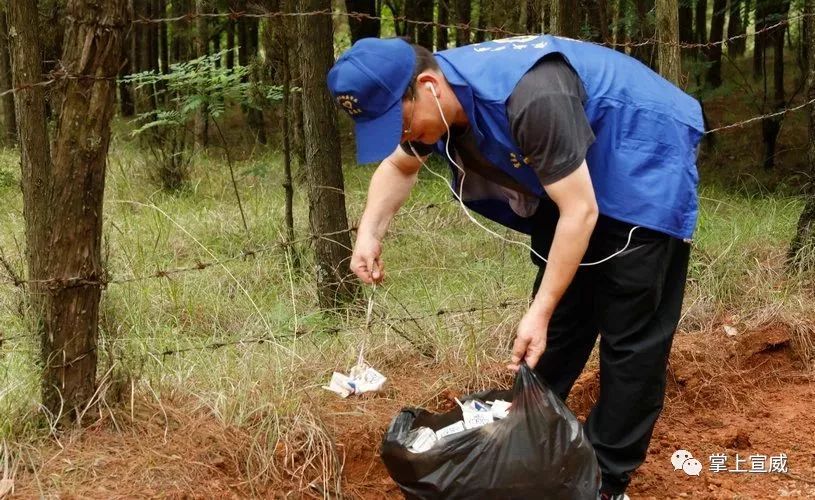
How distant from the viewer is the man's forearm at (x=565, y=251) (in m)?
2.25

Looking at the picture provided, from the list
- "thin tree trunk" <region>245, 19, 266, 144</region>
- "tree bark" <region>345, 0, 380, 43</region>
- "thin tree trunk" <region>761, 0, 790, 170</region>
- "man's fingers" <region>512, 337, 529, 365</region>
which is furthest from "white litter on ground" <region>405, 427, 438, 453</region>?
"tree bark" <region>345, 0, 380, 43</region>

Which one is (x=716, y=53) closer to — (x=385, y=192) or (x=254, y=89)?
(x=254, y=89)

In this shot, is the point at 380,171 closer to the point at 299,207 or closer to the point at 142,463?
the point at 142,463

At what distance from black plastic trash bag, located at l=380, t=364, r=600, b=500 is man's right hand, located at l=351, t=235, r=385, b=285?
55 centimetres

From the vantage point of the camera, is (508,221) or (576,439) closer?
(576,439)

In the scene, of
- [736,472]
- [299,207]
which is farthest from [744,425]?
[299,207]

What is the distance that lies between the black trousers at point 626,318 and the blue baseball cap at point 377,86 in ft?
2.49

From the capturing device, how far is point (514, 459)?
95.9 inches

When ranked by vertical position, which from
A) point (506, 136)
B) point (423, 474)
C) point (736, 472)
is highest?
point (506, 136)

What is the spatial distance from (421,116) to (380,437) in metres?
1.40

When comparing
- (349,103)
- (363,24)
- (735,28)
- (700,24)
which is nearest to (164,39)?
(363,24)

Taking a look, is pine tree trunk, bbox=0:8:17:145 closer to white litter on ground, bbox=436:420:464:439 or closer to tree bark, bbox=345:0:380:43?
tree bark, bbox=345:0:380:43

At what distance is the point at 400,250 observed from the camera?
21.4ft

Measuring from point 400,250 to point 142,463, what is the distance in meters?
3.90
